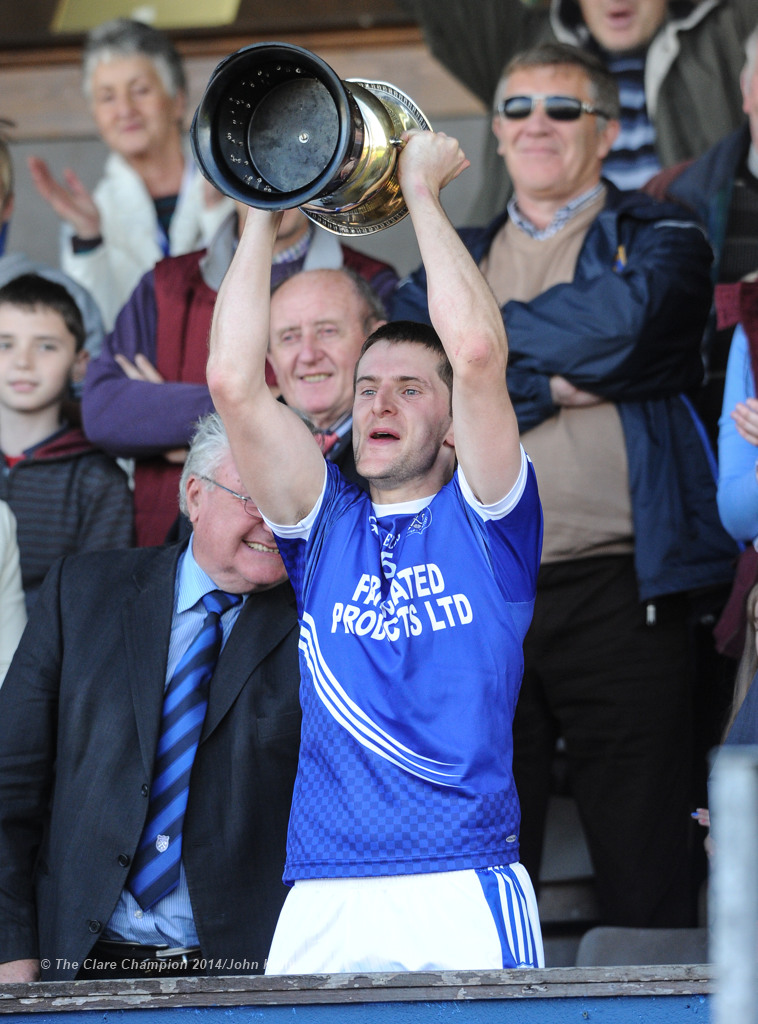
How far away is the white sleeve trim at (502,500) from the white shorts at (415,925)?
577 mm

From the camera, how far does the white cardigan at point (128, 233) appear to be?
482 cm

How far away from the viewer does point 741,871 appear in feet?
3.52

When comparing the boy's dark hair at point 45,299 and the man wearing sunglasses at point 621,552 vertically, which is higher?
the boy's dark hair at point 45,299

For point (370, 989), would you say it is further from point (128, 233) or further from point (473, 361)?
point (128, 233)

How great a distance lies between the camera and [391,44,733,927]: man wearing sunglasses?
11.2ft

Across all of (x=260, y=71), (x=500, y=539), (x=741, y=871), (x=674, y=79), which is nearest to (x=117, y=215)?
(x=674, y=79)

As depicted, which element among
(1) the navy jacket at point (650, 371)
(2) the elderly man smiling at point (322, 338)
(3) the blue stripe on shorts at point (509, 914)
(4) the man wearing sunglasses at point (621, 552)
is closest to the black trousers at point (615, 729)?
(4) the man wearing sunglasses at point (621, 552)

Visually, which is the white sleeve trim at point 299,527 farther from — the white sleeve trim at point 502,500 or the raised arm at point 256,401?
the white sleeve trim at point 502,500

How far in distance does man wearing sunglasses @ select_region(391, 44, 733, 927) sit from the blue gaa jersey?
1.02 metres

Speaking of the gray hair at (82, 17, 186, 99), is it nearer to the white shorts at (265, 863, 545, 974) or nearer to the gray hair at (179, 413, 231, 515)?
the gray hair at (179, 413, 231, 515)

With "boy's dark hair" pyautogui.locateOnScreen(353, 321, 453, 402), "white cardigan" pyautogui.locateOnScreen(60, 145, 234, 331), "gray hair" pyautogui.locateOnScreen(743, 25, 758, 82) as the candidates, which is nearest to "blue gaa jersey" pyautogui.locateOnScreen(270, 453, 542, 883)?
"boy's dark hair" pyautogui.locateOnScreen(353, 321, 453, 402)

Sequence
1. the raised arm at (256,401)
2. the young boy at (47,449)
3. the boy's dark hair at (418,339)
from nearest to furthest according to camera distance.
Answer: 1. the raised arm at (256,401)
2. the boy's dark hair at (418,339)
3. the young boy at (47,449)

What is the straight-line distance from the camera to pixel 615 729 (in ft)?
11.2

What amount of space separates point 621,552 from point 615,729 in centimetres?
43
